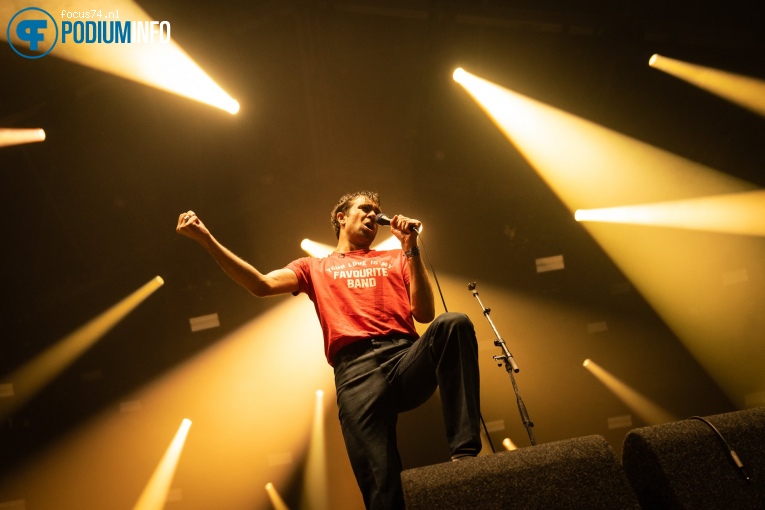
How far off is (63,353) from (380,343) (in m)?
2.88

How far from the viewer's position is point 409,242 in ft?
6.66

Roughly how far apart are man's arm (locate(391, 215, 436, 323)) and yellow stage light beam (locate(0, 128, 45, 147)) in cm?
257

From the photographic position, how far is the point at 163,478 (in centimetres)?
327

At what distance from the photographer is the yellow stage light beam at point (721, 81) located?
Answer: 10.9 ft

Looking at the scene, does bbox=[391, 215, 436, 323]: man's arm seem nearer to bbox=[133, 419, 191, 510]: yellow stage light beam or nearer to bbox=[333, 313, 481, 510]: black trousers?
bbox=[333, 313, 481, 510]: black trousers

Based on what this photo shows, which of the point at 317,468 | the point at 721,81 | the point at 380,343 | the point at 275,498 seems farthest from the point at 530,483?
the point at 721,81

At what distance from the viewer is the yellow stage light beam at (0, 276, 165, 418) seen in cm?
346

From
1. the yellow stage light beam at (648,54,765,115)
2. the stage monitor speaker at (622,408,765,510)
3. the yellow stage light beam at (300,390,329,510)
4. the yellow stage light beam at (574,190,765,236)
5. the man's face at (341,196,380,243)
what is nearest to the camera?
the stage monitor speaker at (622,408,765,510)

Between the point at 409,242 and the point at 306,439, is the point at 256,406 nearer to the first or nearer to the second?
the point at 306,439

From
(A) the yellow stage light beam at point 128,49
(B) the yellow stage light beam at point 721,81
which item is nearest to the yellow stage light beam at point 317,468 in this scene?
(A) the yellow stage light beam at point 128,49

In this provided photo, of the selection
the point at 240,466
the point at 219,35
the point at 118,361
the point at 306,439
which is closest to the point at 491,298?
the point at 306,439

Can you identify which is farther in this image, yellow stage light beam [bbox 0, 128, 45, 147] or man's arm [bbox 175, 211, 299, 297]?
yellow stage light beam [bbox 0, 128, 45, 147]

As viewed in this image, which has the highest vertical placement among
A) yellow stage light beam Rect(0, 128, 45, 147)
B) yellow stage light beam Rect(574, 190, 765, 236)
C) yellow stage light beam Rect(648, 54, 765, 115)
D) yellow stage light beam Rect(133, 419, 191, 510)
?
yellow stage light beam Rect(0, 128, 45, 147)

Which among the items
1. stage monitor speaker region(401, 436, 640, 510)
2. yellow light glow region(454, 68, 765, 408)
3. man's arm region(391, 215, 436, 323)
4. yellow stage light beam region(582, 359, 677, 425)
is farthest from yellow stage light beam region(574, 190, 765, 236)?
stage monitor speaker region(401, 436, 640, 510)
